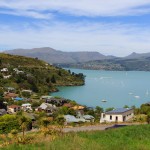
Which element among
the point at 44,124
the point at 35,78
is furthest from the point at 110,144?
the point at 35,78

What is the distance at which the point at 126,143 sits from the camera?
301 inches

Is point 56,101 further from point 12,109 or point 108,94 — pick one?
point 108,94

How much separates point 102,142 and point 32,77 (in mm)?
60570

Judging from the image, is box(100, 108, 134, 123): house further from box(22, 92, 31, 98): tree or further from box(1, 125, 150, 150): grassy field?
box(22, 92, 31, 98): tree

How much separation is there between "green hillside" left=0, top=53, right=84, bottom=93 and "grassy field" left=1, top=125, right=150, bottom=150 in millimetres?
50955

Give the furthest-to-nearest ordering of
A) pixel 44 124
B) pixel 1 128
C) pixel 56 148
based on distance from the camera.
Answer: pixel 1 128
pixel 44 124
pixel 56 148

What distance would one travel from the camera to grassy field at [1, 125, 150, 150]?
6.64 m

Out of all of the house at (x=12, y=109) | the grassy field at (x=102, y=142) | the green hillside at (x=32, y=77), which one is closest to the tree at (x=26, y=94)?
the green hillside at (x=32, y=77)

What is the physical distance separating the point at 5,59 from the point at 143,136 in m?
80.5

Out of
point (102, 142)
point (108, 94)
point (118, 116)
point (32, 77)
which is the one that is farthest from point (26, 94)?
point (102, 142)

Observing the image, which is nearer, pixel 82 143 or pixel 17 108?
pixel 82 143

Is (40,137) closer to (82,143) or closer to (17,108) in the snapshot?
(82,143)

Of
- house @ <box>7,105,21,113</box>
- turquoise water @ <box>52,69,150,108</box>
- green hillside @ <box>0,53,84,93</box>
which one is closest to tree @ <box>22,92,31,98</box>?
green hillside @ <box>0,53,84,93</box>

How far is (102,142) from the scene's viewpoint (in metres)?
7.60
